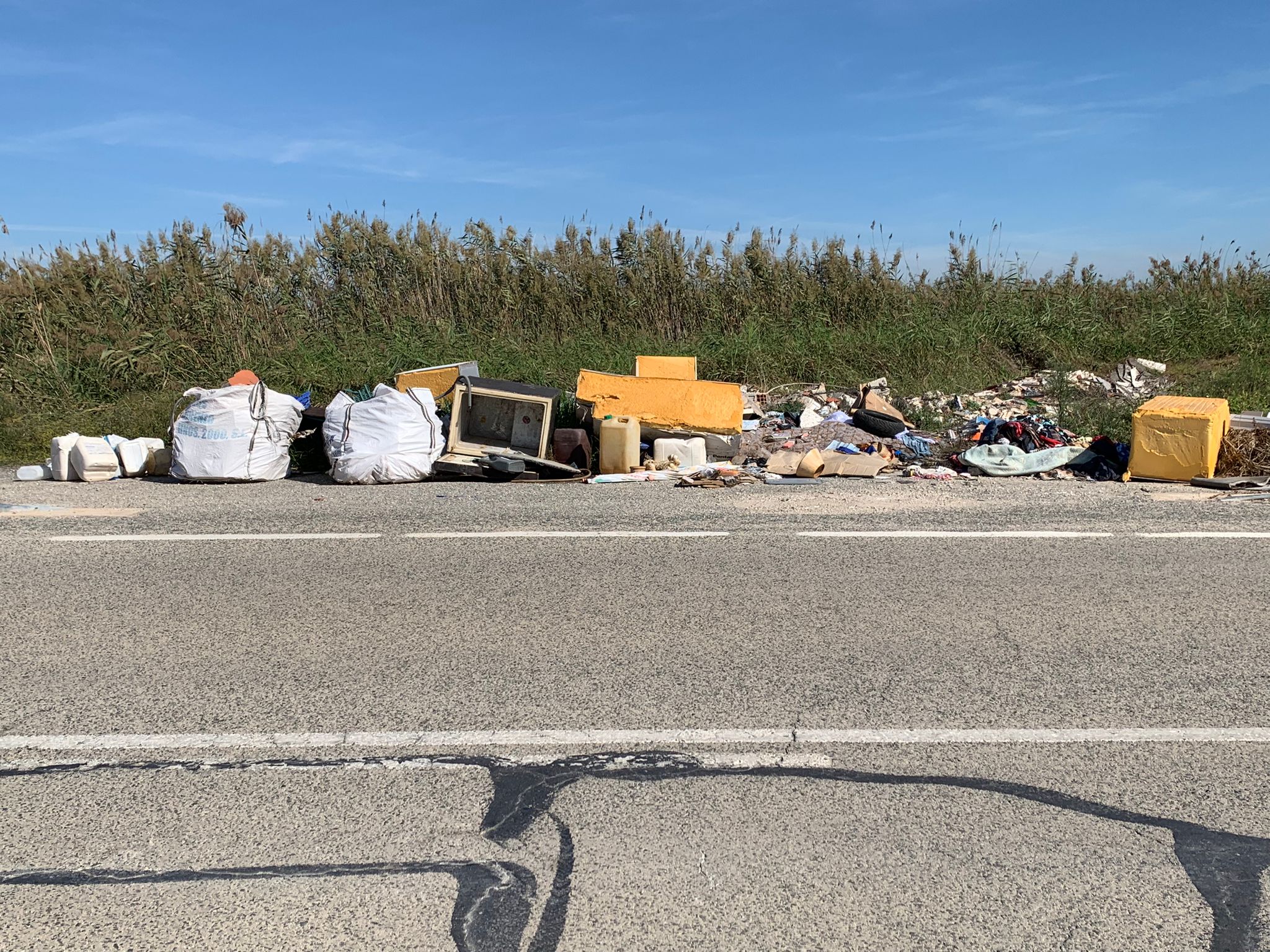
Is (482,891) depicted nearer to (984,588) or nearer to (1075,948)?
(1075,948)

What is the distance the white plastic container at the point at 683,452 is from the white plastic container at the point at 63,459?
216 inches

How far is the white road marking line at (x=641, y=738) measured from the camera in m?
3.95

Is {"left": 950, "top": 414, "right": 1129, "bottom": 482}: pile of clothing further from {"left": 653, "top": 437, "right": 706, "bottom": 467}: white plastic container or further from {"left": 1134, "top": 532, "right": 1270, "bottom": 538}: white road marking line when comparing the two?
{"left": 653, "top": 437, "right": 706, "bottom": 467}: white plastic container

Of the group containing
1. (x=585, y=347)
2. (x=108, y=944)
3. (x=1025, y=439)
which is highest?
(x=585, y=347)

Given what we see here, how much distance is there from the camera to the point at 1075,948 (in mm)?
2748

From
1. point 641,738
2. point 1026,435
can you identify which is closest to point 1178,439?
point 1026,435

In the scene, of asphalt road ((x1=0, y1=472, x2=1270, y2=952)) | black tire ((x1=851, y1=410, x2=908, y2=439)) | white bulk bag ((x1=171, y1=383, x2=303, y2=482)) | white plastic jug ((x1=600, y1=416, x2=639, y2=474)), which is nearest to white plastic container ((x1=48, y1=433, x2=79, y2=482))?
white bulk bag ((x1=171, y1=383, x2=303, y2=482))

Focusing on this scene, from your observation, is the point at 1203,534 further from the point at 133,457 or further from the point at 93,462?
the point at 93,462

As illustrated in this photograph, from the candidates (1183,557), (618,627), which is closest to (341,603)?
(618,627)

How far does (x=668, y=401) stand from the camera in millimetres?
10758

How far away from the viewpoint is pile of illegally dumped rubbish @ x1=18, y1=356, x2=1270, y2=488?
965 cm

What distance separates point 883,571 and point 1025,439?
4.81 meters

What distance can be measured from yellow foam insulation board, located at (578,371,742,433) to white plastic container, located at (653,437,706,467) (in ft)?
1.33

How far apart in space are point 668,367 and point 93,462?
5.82m
